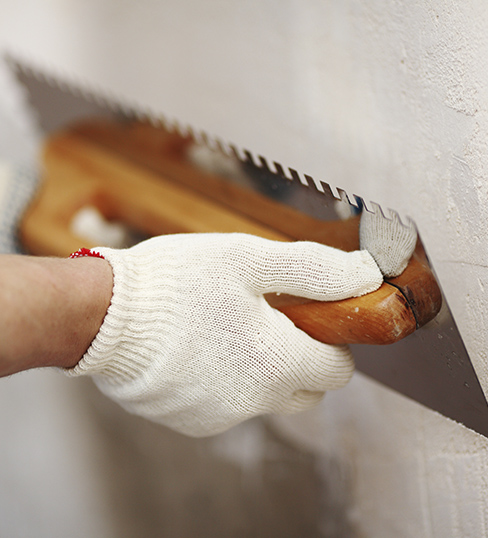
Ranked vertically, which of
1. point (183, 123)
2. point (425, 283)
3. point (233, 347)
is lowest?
point (183, 123)

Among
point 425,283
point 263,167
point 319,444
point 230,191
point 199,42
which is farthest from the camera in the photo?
point 199,42

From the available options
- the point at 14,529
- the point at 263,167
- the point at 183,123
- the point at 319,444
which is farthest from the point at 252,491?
the point at 183,123

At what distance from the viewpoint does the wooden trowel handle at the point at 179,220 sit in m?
0.41

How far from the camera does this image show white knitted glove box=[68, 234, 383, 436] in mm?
399

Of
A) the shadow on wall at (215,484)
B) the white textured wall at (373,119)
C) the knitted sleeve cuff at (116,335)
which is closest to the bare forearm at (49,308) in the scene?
the knitted sleeve cuff at (116,335)

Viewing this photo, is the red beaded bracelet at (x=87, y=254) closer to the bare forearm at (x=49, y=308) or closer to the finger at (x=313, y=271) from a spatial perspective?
the bare forearm at (x=49, y=308)

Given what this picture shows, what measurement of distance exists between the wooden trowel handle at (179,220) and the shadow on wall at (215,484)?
1.05ft

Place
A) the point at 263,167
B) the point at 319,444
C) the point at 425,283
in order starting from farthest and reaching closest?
the point at 319,444 < the point at 263,167 < the point at 425,283

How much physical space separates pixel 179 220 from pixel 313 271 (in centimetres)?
28

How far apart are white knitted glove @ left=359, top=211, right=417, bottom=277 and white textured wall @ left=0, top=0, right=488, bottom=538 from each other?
3.1 inches

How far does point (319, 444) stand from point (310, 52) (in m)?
0.52

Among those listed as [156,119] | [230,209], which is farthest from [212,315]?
[156,119]

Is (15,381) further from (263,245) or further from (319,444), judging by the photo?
(263,245)

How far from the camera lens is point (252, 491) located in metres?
0.77
